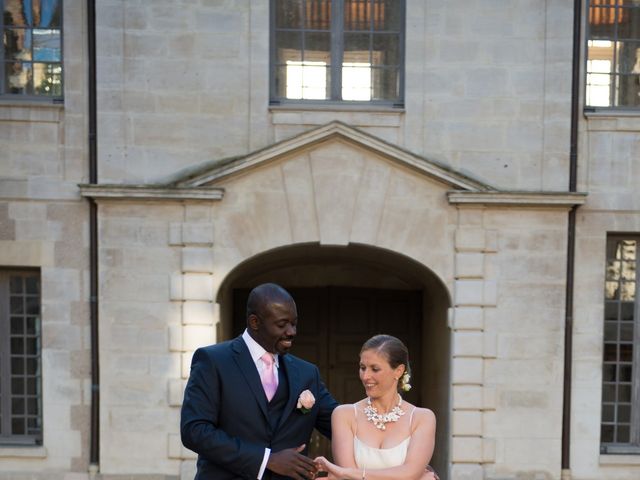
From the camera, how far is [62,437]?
783 centimetres

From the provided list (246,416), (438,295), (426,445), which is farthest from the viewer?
(438,295)

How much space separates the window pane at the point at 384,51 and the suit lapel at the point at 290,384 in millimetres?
5239

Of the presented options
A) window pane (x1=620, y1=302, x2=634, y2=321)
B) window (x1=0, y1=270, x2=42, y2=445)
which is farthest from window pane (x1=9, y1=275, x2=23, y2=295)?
window pane (x1=620, y1=302, x2=634, y2=321)

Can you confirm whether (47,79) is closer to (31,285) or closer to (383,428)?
(31,285)

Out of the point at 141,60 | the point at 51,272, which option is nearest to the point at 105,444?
the point at 51,272

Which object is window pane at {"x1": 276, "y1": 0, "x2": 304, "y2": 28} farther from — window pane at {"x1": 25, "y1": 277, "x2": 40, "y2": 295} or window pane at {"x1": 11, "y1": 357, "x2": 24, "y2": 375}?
window pane at {"x1": 11, "y1": 357, "x2": 24, "y2": 375}

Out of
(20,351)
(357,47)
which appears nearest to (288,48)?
(357,47)

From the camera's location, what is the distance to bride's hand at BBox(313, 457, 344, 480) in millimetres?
3273

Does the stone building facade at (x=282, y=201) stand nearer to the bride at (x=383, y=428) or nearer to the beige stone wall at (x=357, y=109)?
the beige stone wall at (x=357, y=109)

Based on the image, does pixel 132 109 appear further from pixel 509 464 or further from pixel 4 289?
pixel 509 464

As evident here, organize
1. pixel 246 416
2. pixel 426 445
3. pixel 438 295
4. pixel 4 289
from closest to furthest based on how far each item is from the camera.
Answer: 1. pixel 246 416
2. pixel 426 445
3. pixel 4 289
4. pixel 438 295

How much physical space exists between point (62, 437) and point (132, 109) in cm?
Answer: 366

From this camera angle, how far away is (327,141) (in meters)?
7.59

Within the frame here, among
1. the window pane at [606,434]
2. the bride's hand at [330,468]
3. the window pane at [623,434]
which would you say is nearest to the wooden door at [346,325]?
the window pane at [606,434]
